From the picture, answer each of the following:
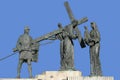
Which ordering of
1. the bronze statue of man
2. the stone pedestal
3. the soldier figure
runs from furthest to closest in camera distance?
the soldier figure, the bronze statue of man, the stone pedestal

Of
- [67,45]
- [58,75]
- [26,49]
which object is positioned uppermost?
[67,45]

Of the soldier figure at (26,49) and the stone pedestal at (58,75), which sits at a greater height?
the soldier figure at (26,49)

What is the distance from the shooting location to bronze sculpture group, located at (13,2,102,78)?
128ft

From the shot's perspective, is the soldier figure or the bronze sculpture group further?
the soldier figure

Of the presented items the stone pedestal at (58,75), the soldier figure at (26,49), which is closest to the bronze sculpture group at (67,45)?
the soldier figure at (26,49)

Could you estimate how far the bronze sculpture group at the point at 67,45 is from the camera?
128 ft

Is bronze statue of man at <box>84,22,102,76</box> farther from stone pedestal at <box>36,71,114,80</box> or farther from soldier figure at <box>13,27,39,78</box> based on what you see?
soldier figure at <box>13,27,39,78</box>

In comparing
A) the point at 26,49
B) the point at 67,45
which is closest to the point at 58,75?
the point at 67,45

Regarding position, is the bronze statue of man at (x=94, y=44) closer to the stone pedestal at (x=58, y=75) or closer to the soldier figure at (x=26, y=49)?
the stone pedestal at (x=58, y=75)

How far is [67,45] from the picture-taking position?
129 ft

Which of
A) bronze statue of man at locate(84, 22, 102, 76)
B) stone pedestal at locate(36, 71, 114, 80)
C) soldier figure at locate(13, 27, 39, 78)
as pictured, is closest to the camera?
stone pedestal at locate(36, 71, 114, 80)

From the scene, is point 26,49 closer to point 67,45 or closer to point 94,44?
point 67,45

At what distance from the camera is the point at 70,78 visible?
123 feet

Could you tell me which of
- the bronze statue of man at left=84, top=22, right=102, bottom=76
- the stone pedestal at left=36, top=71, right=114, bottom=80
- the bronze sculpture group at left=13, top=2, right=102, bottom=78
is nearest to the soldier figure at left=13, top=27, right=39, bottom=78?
the bronze sculpture group at left=13, top=2, right=102, bottom=78
